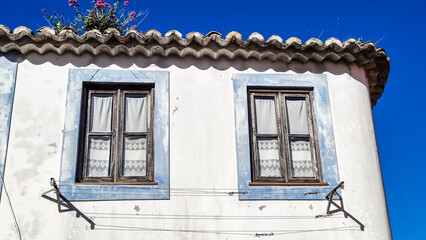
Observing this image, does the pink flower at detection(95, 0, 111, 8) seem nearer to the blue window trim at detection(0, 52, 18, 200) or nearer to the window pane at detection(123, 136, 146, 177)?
the blue window trim at detection(0, 52, 18, 200)

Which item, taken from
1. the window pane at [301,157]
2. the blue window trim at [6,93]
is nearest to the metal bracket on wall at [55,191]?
the blue window trim at [6,93]

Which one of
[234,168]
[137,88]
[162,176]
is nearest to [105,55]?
[137,88]

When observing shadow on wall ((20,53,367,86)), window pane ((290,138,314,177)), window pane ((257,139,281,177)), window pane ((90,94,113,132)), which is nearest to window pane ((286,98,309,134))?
window pane ((290,138,314,177))

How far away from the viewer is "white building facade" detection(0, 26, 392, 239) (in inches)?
263

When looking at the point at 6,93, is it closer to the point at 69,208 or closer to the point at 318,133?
the point at 69,208

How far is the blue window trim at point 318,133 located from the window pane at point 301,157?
0.63ft

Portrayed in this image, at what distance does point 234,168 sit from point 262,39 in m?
1.91

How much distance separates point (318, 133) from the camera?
7.35 metres

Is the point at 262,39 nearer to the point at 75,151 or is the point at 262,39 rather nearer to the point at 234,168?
the point at 234,168

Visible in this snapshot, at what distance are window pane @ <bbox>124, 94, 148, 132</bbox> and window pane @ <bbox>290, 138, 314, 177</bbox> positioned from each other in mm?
2093

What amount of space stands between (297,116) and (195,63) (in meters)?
1.66

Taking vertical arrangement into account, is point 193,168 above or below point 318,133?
below

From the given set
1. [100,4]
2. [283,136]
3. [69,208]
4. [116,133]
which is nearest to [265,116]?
[283,136]

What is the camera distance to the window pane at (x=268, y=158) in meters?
7.15
